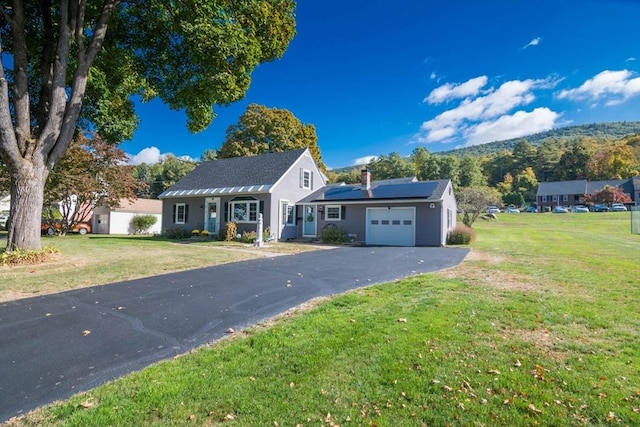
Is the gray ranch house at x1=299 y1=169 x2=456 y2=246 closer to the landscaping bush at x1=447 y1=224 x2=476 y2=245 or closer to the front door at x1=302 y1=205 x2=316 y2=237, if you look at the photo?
the front door at x1=302 y1=205 x2=316 y2=237

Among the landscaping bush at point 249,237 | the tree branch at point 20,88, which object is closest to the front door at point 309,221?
the landscaping bush at point 249,237

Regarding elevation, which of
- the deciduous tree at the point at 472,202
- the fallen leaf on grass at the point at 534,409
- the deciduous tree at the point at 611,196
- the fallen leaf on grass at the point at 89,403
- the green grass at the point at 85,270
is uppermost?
the deciduous tree at the point at 611,196

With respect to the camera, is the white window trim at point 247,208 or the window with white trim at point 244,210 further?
the window with white trim at point 244,210

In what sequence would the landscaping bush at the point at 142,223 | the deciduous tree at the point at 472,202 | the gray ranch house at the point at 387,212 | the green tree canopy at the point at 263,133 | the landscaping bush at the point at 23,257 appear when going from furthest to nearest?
the green tree canopy at the point at 263,133, the landscaping bush at the point at 142,223, the deciduous tree at the point at 472,202, the gray ranch house at the point at 387,212, the landscaping bush at the point at 23,257

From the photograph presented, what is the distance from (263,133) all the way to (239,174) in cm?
1325

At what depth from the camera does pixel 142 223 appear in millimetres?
32125

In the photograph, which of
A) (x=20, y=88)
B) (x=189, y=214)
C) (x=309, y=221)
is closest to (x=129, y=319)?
(x=20, y=88)

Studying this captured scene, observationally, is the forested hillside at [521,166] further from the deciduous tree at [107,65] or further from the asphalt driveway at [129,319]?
the asphalt driveway at [129,319]

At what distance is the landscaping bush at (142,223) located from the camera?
3203 cm

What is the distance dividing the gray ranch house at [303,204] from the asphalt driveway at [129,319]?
954 cm

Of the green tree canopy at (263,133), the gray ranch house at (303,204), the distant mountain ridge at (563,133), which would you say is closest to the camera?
the gray ranch house at (303,204)

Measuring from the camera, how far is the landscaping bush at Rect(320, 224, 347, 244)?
65.0 ft

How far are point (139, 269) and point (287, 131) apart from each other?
28.7 m

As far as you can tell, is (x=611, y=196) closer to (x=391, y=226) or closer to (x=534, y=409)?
(x=391, y=226)
